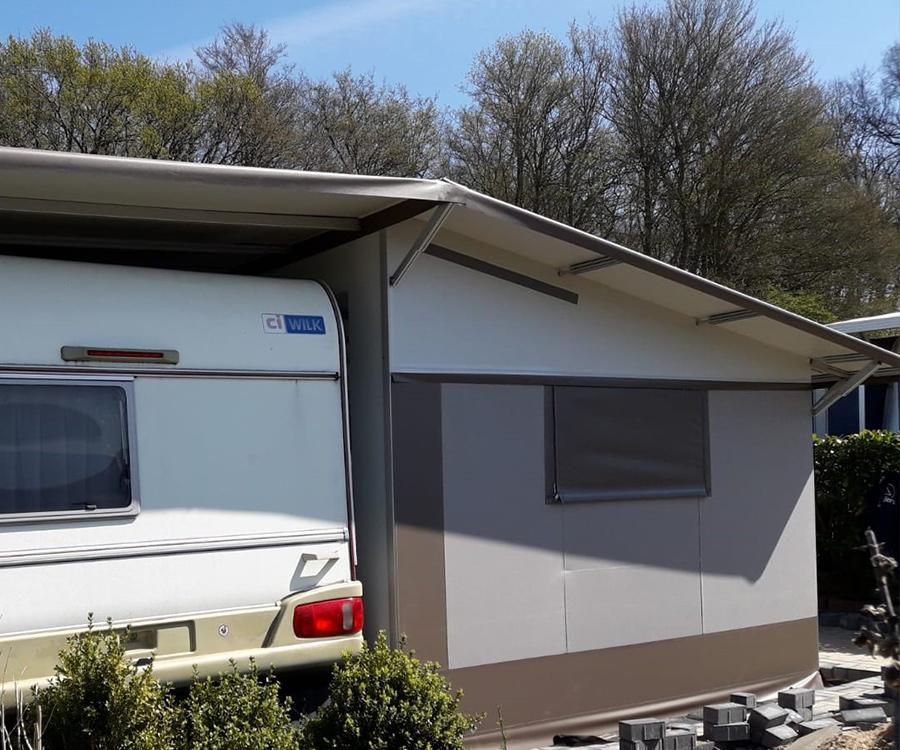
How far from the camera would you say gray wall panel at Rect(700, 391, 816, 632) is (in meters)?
7.48

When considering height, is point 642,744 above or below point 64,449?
below

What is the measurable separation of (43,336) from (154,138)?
55.5ft

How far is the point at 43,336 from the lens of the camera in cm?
485

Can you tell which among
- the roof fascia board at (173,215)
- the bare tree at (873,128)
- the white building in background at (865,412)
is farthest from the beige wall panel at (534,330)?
the bare tree at (873,128)

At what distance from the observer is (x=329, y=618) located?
17.6ft

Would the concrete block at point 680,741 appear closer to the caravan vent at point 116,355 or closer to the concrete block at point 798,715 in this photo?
the concrete block at point 798,715

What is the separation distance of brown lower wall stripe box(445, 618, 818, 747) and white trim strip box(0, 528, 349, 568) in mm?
1365

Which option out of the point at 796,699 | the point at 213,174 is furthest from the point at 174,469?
the point at 796,699

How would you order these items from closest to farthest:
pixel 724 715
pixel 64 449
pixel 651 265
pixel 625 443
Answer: pixel 64 449
pixel 724 715
pixel 651 265
pixel 625 443

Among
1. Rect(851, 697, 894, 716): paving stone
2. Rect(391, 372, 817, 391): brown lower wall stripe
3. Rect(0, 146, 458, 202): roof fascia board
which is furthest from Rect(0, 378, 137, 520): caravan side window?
Rect(851, 697, 894, 716): paving stone

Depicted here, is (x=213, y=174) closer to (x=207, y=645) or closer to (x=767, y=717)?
(x=207, y=645)

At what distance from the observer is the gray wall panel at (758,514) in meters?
7.48

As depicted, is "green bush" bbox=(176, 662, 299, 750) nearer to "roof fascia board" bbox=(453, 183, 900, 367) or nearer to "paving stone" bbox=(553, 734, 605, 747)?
"paving stone" bbox=(553, 734, 605, 747)

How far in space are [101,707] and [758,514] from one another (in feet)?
16.7
